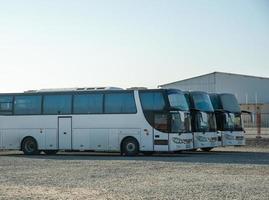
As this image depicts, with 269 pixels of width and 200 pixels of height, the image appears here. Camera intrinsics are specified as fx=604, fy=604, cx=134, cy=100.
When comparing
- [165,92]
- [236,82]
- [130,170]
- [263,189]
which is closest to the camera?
[263,189]

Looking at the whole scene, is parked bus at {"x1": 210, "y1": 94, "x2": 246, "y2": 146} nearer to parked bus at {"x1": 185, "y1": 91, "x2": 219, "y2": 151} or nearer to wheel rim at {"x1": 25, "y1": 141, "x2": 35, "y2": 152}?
parked bus at {"x1": 185, "y1": 91, "x2": 219, "y2": 151}

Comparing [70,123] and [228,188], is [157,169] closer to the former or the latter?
[228,188]

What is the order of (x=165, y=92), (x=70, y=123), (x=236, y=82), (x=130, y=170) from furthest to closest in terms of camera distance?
1. (x=236, y=82)
2. (x=70, y=123)
3. (x=165, y=92)
4. (x=130, y=170)

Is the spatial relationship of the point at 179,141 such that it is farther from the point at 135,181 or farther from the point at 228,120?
the point at 135,181

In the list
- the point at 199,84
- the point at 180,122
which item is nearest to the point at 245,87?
the point at 199,84

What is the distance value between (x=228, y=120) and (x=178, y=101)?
5457 millimetres

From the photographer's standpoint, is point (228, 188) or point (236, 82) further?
point (236, 82)

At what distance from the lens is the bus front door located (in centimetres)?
2844

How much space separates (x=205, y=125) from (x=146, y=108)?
160 inches

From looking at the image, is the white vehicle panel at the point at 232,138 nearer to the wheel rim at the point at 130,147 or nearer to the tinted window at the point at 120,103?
the wheel rim at the point at 130,147

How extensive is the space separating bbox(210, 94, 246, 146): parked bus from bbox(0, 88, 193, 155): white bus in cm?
429

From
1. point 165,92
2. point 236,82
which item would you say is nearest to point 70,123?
point 165,92

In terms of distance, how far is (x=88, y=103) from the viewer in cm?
2784

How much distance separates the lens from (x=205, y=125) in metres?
29.2
